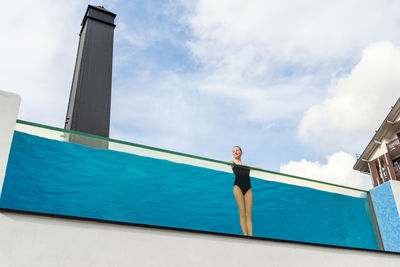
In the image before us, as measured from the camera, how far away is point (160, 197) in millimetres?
3986

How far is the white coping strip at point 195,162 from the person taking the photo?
3545 mm

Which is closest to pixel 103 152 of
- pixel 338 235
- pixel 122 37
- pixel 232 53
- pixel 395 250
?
pixel 338 235

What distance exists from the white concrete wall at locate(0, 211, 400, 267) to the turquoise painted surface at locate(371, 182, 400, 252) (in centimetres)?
147

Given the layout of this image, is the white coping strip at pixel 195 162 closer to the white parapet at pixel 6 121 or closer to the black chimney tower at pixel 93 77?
the white parapet at pixel 6 121

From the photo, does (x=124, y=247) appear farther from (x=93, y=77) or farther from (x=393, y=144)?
(x=393, y=144)

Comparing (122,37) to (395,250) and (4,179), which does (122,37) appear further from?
(395,250)

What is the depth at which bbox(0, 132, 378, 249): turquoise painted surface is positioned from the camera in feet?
11.2

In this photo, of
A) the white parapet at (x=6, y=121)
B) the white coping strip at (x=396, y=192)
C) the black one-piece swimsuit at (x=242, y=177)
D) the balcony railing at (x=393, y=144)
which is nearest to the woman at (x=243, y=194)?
the black one-piece swimsuit at (x=242, y=177)

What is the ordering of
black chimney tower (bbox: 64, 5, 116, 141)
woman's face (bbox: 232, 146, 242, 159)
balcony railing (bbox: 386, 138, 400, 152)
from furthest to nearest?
balcony railing (bbox: 386, 138, 400, 152) → black chimney tower (bbox: 64, 5, 116, 141) → woman's face (bbox: 232, 146, 242, 159)

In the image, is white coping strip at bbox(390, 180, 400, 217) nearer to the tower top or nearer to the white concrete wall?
the white concrete wall

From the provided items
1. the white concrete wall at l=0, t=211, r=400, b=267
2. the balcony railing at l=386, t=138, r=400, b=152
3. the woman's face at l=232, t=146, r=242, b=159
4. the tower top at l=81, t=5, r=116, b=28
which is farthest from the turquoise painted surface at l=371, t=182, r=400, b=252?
the balcony railing at l=386, t=138, r=400, b=152

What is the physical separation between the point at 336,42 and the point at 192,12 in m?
4.12

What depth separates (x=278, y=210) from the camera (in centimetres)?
459

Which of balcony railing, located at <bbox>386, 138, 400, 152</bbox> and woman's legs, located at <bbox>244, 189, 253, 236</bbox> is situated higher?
balcony railing, located at <bbox>386, 138, 400, 152</bbox>
